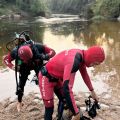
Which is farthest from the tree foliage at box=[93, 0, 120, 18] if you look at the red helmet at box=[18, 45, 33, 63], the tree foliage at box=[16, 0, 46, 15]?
the red helmet at box=[18, 45, 33, 63]

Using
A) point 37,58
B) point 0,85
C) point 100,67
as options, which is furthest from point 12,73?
point 37,58

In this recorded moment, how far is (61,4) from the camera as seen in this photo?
13588 cm

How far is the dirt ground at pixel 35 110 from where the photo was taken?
22.3 feet

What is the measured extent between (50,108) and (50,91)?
0.30 meters

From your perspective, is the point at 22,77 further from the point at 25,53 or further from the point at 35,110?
the point at 25,53

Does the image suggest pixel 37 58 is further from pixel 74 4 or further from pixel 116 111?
pixel 74 4

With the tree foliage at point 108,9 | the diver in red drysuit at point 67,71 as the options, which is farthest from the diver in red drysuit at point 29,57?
the tree foliage at point 108,9

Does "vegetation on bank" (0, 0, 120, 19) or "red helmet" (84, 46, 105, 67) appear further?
"vegetation on bank" (0, 0, 120, 19)

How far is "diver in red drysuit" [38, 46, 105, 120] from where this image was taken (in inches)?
187

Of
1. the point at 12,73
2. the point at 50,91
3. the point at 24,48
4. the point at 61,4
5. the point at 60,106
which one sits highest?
the point at 24,48

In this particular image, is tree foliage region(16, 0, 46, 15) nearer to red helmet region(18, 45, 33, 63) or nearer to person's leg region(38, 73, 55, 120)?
red helmet region(18, 45, 33, 63)

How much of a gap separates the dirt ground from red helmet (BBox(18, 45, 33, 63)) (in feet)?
4.51

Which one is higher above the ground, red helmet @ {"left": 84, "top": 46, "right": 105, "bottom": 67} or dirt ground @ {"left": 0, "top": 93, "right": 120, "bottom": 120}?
red helmet @ {"left": 84, "top": 46, "right": 105, "bottom": 67}

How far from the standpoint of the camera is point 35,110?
7297 millimetres
